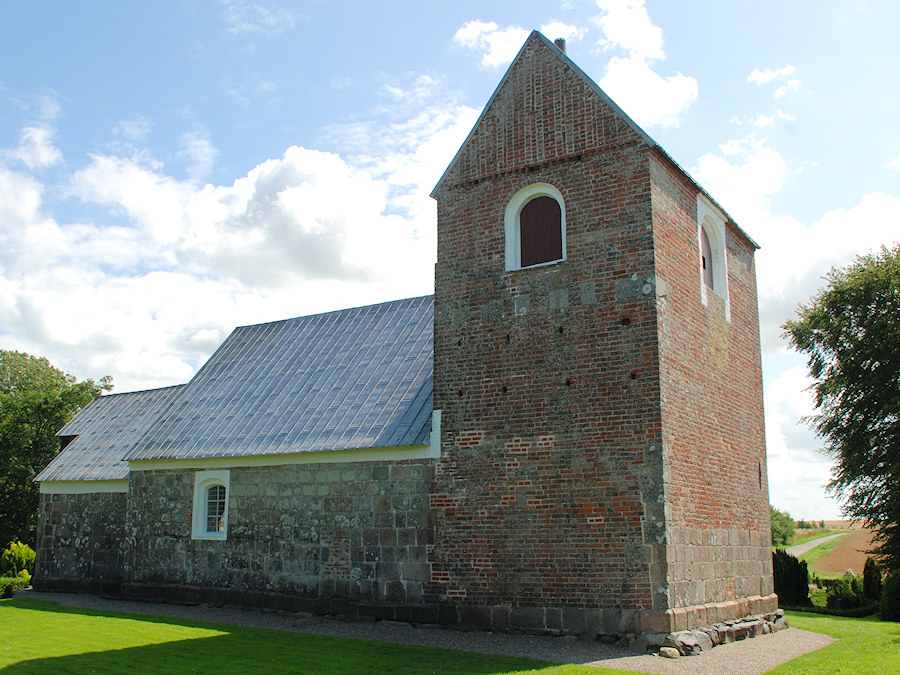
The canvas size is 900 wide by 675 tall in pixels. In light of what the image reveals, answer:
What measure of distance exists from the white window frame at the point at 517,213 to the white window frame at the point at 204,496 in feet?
26.2

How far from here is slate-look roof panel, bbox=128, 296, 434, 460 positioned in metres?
15.5

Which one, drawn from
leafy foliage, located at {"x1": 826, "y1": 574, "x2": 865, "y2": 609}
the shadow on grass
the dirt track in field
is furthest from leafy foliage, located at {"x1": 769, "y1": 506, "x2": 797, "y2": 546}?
the shadow on grass

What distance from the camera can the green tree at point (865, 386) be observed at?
2602 centimetres

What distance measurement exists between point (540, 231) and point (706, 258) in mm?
3793

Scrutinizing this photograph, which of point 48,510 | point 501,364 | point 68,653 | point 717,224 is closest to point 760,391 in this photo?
point 717,224

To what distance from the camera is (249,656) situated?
11.0m

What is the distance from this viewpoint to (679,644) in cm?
1110

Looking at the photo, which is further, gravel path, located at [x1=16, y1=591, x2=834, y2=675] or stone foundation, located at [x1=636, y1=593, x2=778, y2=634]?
stone foundation, located at [x1=636, y1=593, x2=778, y2=634]

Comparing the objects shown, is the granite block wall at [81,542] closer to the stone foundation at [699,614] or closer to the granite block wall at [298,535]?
the granite block wall at [298,535]

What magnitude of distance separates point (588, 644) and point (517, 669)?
190 cm

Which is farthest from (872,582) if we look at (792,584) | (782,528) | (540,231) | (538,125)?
(782,528)

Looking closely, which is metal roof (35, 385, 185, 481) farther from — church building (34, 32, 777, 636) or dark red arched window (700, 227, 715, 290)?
dark red arched window (700, 227, 715, 290)

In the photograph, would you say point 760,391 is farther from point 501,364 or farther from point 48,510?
point 48,510

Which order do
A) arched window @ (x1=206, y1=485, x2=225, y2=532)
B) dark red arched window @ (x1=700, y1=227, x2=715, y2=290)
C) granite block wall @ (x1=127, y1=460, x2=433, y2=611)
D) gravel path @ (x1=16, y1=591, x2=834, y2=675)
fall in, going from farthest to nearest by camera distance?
arched window @ (x1=206, y1=485, x2=225, y2=532), dark red arched window @ (x1=700, y1=227, x2=715, y2=290), granite block wall @ (x1=127, y1=460, x2=433, y2=611), gravel path @ (x1=16, y1=591, x2=834, y2=675)
